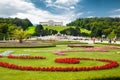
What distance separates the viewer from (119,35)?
70.8 m

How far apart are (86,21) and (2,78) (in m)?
132

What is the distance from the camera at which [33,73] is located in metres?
11.4

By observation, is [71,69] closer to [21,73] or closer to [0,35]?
[21,73]

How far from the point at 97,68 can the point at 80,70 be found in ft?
3.19

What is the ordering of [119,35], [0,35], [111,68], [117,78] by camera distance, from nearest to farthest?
[117,78], [111,68], [0,35], [119,35]

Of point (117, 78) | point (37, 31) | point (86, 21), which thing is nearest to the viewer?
point (117, 78)

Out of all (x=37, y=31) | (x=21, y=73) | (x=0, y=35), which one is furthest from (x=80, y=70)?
(x=37, y=31)

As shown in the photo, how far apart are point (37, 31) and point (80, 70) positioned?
287 feet

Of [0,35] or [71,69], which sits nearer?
[71,69]

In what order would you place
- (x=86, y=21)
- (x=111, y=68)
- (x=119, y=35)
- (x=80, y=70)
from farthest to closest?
(x=86, y=21) → (x=119, y=35) → (x=111, y=68) → (x=80, y=70)

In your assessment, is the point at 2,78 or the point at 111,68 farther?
the point at 111,68

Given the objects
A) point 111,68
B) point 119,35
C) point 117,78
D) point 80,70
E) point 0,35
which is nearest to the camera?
point 117,78

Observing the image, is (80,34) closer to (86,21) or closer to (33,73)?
(86,21)

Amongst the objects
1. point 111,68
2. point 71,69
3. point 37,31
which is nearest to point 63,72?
point 71,69
